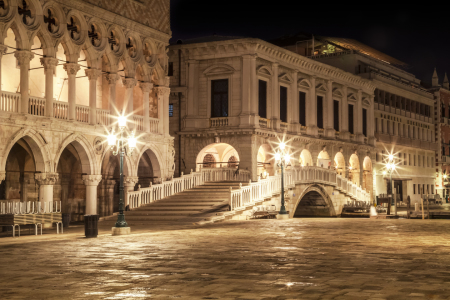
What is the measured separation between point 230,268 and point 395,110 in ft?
172

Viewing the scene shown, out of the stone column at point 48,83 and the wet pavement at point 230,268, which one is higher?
the stone column at point 48,83

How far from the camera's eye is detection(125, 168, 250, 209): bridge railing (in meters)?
30.5

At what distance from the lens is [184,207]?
29984mm

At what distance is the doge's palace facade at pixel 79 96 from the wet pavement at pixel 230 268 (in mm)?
9029

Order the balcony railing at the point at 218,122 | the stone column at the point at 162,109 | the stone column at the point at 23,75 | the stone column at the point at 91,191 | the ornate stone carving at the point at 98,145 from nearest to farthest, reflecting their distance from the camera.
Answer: the stone column at the point at 23,75 → the stone column at the point at 91,191 → the ornate stone carving at the point at 98,145 → the stone column at the point at 162,109 → the balcony railing at the point at 218,122

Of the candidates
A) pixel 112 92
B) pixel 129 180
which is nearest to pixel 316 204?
pixel 129 180

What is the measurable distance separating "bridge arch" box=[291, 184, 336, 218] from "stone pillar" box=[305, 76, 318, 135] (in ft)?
16.3

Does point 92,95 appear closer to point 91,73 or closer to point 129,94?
point 91,73

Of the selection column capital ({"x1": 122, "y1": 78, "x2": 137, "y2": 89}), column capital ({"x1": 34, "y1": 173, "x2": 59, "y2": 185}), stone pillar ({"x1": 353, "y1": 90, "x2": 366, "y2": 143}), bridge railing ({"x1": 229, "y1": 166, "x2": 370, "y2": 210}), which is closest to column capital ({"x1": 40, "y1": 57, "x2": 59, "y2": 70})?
column capital ({"x1": 34, "y1": 173, "x2": 59, "y2": 185})

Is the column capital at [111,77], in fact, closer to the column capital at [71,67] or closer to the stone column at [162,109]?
the column capital at [71,67]

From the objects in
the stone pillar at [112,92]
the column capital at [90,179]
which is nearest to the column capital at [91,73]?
the stone pillar at [112,92]

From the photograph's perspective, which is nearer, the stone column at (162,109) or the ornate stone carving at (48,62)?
the ornate stone carving at (48,62)

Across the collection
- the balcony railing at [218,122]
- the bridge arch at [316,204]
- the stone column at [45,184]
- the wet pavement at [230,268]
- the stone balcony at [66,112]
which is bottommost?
the wet pavement at [230,268]

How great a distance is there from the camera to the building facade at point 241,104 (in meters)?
39.2
